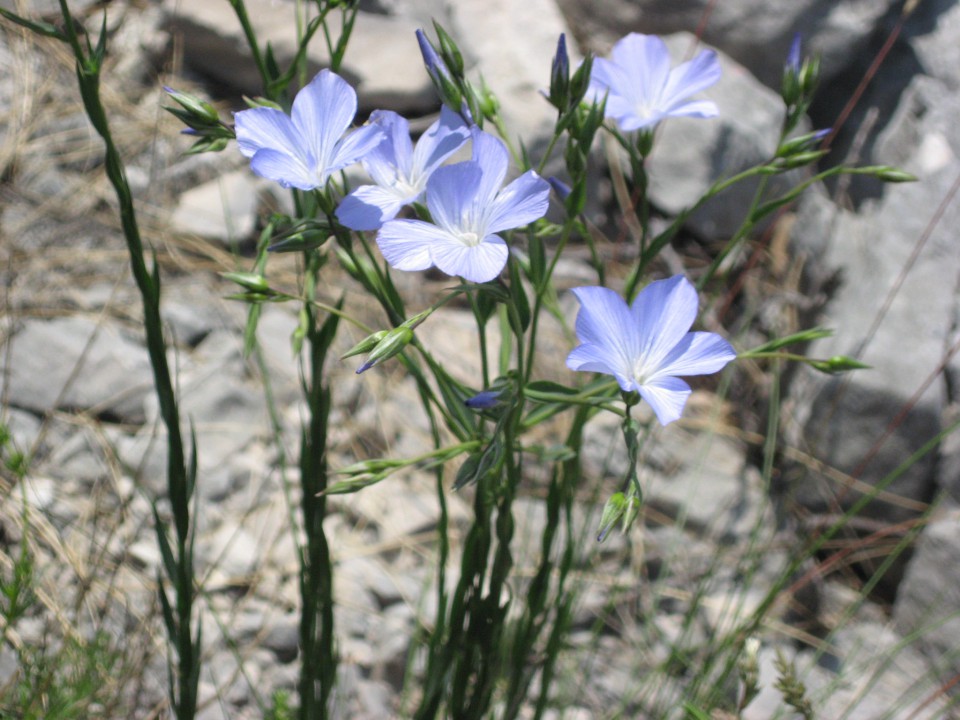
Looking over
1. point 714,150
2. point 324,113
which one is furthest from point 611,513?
point 714,150

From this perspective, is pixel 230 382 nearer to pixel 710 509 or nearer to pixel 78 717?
pixel 78 717

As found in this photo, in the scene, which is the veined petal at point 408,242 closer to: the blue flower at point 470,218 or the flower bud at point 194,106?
the blue flower at point 470,218

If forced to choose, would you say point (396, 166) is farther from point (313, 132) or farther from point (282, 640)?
point (282, 640)

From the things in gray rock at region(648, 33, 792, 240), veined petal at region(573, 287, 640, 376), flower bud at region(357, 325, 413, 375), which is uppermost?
gray rock at region(648, 33, 792, 240)

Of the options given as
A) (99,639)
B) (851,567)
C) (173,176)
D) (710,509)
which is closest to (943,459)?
(851,567)

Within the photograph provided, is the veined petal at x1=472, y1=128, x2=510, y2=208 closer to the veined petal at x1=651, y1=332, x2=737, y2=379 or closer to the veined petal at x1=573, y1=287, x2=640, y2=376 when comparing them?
the veined petal at x1=573, y1=287, x2=640, y2=376

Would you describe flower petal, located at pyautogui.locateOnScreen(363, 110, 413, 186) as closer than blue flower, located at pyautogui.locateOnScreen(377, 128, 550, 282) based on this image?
No

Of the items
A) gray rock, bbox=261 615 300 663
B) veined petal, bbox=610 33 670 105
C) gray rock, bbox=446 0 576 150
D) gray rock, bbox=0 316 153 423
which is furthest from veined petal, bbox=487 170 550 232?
gray rock, bbox=446 0 576 150

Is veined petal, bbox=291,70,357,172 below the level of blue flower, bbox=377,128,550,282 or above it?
above
